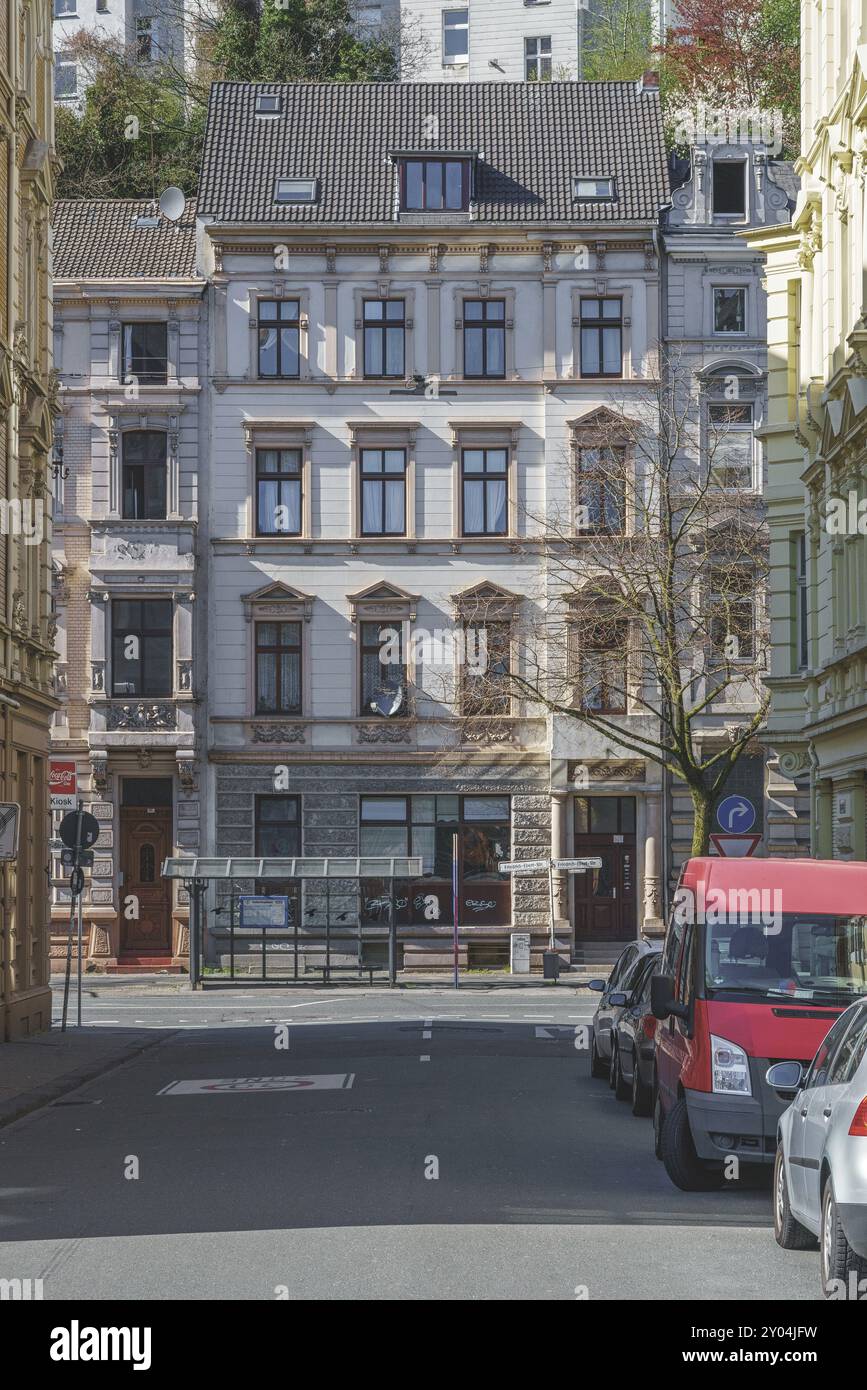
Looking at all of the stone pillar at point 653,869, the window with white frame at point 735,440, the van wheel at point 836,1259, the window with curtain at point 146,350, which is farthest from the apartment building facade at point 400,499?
the van wheel at point 836,1259

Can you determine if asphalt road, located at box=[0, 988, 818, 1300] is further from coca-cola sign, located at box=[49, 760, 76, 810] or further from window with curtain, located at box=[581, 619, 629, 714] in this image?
window with curtain, located at box=[581, 619, 629, 714]

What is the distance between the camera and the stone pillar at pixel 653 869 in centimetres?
4388

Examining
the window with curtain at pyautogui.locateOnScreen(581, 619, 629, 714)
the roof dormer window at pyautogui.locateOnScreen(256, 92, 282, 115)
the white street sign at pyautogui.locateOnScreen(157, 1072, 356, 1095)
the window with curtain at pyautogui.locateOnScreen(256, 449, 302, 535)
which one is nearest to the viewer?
the white street sign at pyautogui.locateOnScreen(157, 1072, 356, 1095)

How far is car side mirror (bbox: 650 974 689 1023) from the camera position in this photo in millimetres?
14086

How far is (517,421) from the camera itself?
45.7 metres

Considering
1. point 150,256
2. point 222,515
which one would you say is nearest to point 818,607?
point 222,515

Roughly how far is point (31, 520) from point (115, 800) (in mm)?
16251

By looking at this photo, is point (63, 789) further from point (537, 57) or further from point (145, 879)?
point (537, 57)

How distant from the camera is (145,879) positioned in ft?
147

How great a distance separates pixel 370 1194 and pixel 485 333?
→ 35.2 m

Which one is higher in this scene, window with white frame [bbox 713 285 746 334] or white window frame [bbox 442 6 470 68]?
white window frame [bbox 442 6 470 68]

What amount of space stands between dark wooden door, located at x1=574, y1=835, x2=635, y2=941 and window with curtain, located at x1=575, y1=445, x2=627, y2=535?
6752 millimetres

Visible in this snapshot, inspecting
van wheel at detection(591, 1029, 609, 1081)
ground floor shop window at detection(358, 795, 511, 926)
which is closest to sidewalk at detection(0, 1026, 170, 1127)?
van wheel at detection(591, 1029, 609, 1081)

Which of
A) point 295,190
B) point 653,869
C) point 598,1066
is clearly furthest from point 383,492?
point 598,1066
